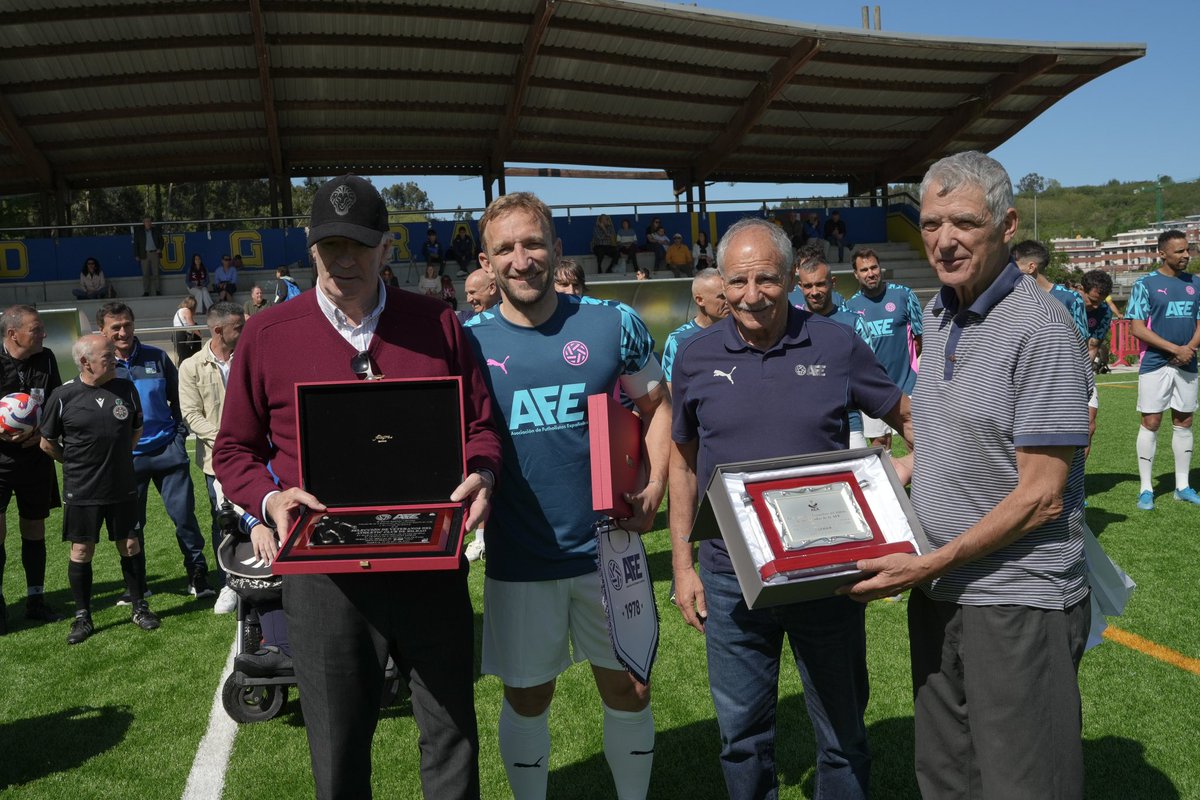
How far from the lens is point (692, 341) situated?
2.99 meters

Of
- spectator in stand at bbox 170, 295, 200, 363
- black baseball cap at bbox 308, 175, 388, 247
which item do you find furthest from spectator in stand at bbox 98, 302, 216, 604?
spectator in stand at bbox 170, 295, 200, 363

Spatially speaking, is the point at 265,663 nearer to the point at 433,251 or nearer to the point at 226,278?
the point at 226,278

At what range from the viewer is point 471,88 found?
73.4ft

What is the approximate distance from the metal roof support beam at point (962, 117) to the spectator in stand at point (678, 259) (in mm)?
9279

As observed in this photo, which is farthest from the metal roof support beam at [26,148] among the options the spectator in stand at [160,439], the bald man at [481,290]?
the bald man at [481,290]

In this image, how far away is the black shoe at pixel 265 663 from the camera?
4.52 m

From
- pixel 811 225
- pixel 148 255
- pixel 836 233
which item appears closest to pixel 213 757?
pixel 148 255

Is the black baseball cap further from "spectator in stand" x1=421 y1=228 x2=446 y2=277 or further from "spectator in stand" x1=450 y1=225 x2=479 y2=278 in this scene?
"spectator in stand" x1=450 y1=225 x2=479 y2=278

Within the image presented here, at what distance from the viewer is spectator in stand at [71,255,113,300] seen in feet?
69.6

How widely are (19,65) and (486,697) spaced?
69.4 feet

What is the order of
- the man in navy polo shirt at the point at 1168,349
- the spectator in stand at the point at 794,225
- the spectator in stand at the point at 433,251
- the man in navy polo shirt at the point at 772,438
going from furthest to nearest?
the spectator in stand at the point at 794,225, the spectator in stand at the point at 433,251, the man in navy polo shirt at the point at 1168,349, the man in navy polo shirt at the point at 772,438

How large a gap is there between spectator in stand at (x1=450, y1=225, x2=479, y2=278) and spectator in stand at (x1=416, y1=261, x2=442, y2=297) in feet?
4.91

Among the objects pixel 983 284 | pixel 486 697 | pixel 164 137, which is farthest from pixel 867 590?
pixel 164 137

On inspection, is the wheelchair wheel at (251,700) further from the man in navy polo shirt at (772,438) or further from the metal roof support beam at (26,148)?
the metal roof support beam at (26,148)
